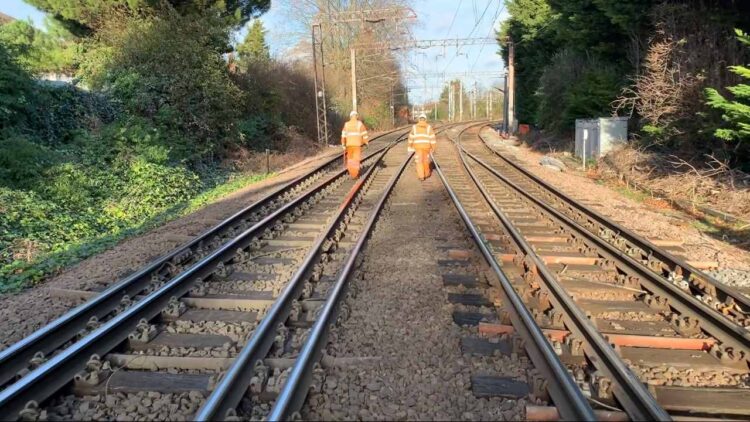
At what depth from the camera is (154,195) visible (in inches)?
522

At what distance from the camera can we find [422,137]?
1508 cm

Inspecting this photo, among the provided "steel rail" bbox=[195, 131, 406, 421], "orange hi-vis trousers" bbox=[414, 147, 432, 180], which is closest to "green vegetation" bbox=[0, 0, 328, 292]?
"steel rail" bbox=[195, 131, 406, 421]

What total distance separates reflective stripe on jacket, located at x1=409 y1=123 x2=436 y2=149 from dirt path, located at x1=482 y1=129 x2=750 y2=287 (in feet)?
12.0

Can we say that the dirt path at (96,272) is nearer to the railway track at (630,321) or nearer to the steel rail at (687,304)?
the railway track at (630,321)

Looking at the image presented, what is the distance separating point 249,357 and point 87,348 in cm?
135

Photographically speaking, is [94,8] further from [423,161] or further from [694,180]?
[694,180]

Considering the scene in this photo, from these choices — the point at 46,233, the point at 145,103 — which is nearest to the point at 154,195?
the point at 46,233

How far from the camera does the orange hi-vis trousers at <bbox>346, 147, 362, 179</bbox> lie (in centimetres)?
1544

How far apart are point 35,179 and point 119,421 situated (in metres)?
9.49

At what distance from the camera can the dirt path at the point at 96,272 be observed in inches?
216

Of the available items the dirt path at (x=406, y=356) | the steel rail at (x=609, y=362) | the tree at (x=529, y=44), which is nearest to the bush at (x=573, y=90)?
the tree at (x=529, y=44)

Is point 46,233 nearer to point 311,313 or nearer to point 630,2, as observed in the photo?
point 311,313

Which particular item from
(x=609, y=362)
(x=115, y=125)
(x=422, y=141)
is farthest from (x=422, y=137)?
(x=609, y=362)

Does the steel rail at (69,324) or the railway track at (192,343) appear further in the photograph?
the steel rail at (69,324)
